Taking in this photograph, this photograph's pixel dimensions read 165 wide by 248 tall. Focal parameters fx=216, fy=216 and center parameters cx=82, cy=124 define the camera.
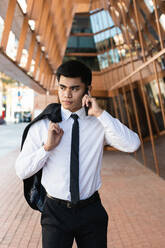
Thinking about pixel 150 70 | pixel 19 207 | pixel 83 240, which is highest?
pixel 150 70

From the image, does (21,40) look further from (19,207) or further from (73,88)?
(73,88)

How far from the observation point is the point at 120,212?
4.61 metres

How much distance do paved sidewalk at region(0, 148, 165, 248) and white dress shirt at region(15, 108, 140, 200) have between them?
7.80 ft

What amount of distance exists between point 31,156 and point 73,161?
0.30 metres

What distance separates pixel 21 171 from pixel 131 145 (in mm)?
805

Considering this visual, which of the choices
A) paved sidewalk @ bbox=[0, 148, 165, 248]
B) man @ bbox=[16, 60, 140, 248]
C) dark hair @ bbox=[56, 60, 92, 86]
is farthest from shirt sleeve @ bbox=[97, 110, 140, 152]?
paved sidewalk @ bbox=[0, 148, 165, 248]

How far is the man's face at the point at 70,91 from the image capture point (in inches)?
60.4

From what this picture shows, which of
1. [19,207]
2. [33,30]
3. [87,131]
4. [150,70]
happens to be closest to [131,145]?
[87,131]

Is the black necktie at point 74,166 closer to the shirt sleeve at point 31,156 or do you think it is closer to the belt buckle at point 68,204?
the belt buckle at point 68,204

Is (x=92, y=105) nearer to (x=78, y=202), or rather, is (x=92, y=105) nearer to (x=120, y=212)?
(x=78, y=202)

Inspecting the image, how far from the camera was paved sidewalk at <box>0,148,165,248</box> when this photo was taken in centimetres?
359

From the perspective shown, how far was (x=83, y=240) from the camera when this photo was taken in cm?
158

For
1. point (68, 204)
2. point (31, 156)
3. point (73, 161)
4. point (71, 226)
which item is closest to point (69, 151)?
point (73, 161)

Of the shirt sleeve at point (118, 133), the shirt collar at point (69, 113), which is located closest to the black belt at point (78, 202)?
the shirt sleeve at point (118, 133)
